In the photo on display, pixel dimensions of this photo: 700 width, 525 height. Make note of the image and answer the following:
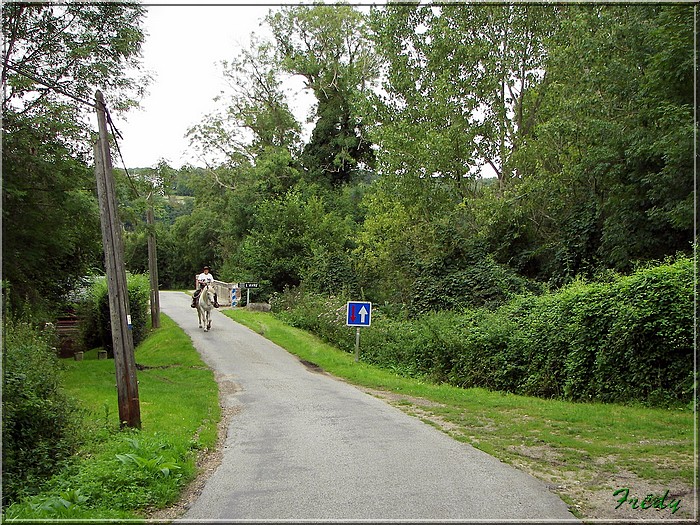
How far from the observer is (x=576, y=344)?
14.4 m

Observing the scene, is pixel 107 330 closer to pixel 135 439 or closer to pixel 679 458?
pixel 135 439

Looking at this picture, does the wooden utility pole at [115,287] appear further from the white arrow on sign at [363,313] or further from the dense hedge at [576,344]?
the white arrow on sign at [363,313]

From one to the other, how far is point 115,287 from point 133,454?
314cm

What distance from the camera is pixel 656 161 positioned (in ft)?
65.1

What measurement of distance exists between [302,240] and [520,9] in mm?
17052

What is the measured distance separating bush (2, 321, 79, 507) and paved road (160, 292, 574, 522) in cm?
219

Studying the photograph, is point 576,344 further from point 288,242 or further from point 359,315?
point 288,242

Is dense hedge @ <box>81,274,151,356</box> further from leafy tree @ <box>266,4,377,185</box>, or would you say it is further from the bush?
leafy tree @ <box>266,4,377,185</box>

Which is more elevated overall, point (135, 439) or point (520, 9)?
point (520, 9)

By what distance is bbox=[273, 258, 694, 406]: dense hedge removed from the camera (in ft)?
40.7

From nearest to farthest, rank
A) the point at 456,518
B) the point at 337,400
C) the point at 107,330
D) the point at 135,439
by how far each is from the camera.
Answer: the point at 456,518 < the point at 135,439 < the point at 337,400 < the point at 107,330

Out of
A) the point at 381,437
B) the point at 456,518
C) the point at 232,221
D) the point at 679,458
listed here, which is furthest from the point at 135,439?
the point at 232,221

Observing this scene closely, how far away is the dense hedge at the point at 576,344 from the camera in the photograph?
1240 centimetres
